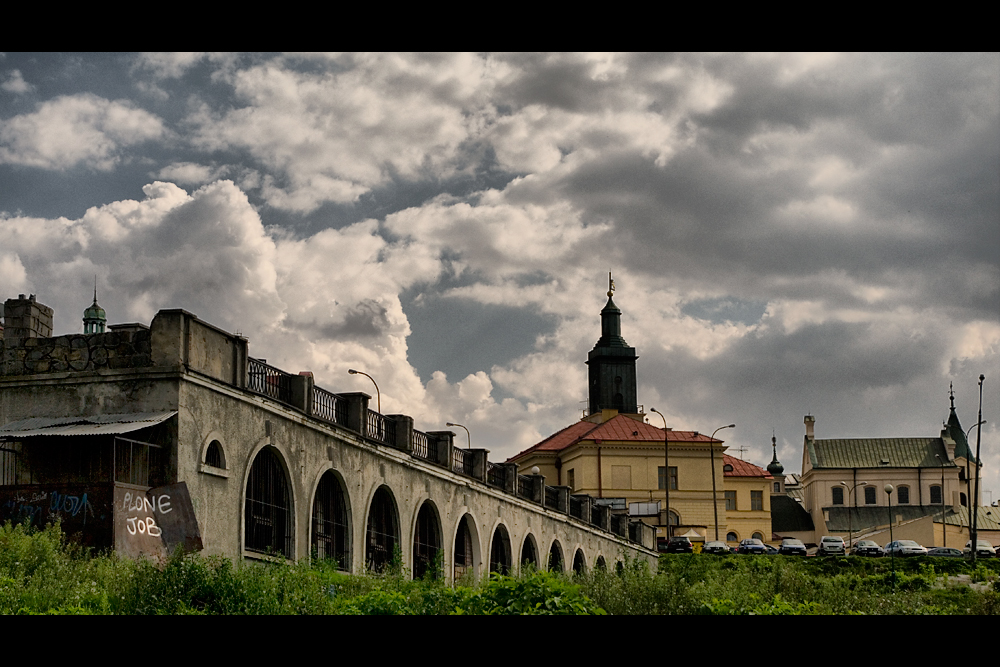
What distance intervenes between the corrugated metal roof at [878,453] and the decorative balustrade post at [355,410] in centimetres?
9648

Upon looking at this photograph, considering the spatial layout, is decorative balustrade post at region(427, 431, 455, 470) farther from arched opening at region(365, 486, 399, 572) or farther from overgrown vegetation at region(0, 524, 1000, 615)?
overgrown vegetation at region(0, 524, 1000, 615)

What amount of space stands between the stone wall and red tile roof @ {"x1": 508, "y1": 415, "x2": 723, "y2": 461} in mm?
65335

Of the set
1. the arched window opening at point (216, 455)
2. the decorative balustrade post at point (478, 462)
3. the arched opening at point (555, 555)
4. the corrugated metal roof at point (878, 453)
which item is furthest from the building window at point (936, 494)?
the arched window opening at point (216, 455)

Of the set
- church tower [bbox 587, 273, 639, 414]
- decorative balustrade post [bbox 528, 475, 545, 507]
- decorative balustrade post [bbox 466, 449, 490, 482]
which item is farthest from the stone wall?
church tower [bbox 587, 273, 639, 414]

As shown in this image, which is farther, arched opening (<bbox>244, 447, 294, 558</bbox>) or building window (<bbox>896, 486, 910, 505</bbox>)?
building window (<bbox>896, 486, 910, 505</bbox>)

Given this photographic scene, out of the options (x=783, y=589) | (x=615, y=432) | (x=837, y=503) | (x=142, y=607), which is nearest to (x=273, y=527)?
(x=142, y=607)

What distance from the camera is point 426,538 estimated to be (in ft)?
114

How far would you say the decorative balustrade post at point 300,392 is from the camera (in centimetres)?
2712

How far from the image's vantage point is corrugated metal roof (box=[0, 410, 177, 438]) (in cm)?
2155

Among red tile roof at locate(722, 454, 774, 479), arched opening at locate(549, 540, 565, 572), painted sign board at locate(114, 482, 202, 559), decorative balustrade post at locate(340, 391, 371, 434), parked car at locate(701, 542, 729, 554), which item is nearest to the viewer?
painted sign board at locate(114, 482, 202, 559)

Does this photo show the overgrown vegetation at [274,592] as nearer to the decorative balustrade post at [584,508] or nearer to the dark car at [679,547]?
the decorative balustrade post at [584,508]

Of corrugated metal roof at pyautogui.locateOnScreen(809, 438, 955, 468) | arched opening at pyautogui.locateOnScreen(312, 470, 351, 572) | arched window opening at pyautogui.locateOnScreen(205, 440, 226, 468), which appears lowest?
arched opening at pyautogui.locateOnScreen(312, 470, 351, 572)

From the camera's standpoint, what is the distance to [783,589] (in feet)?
95.1
